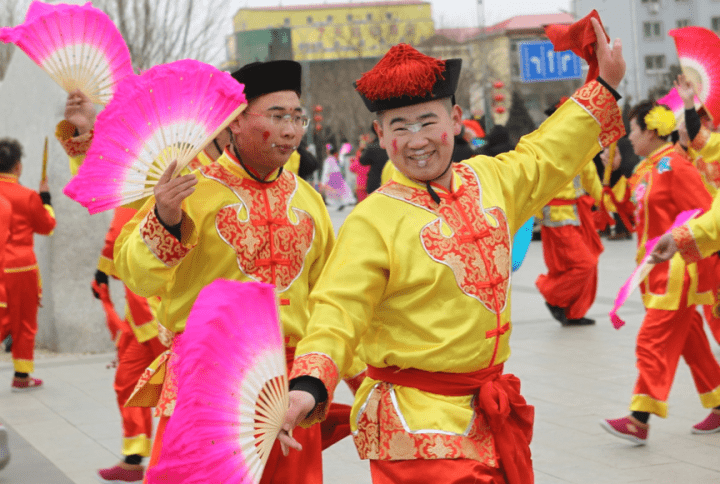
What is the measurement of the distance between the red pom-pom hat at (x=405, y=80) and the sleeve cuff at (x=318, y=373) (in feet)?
2.52

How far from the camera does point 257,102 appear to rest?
329cm

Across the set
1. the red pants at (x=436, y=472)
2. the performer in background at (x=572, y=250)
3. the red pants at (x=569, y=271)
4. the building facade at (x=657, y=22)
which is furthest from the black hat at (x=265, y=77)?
the building facade at (x=657, y=22)

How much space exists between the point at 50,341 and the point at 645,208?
19.6ft

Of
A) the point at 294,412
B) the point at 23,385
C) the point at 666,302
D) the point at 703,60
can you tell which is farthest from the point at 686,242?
the point at 23,385

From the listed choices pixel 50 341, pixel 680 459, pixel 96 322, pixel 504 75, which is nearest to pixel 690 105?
pixel 680 459

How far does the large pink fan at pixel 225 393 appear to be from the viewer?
190cm

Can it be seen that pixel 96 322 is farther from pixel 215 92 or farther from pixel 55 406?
pixel 215 92

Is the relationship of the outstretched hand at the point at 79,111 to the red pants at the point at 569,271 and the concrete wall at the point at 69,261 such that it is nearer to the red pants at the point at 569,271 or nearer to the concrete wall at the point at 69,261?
the concrete wall at the point at 69,261

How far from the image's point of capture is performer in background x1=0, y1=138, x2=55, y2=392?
24.9ft

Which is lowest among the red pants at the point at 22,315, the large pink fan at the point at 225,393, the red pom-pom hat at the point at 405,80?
the red pants at the point at 22,315

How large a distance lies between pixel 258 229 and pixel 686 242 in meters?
1.91

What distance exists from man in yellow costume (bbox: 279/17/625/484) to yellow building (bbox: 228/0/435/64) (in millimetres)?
13595

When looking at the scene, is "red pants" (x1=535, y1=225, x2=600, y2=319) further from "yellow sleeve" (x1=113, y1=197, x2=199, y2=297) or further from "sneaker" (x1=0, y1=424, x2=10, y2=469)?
"yellow sleeve" (x1=113, y1=197, x2=199, y2=297)

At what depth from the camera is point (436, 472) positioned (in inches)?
103
